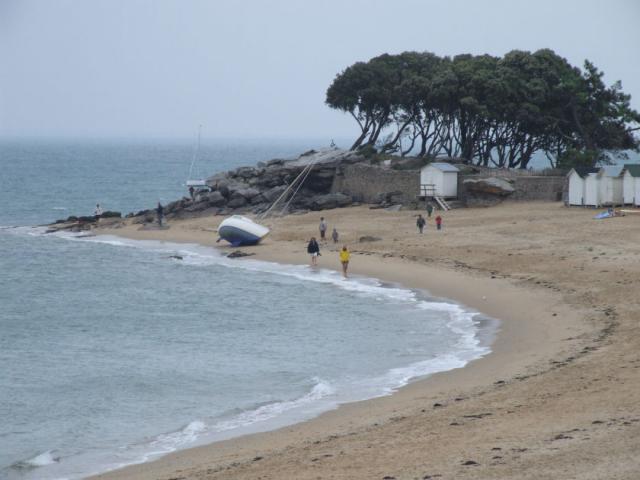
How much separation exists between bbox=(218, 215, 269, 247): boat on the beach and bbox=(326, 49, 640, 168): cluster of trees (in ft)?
55.2

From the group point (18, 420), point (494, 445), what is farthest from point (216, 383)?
point (494, 445)

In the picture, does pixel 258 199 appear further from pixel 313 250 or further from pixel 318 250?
pixel 313 250

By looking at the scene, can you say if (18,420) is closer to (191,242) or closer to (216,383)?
(216,383)

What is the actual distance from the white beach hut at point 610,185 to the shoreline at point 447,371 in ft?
43.7

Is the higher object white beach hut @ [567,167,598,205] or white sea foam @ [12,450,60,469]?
white beach hut @ [567,167,598,205]

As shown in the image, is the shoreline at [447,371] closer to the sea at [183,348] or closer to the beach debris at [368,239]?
the sea at [183,348]

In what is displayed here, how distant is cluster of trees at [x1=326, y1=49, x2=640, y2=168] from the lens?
2379 inches

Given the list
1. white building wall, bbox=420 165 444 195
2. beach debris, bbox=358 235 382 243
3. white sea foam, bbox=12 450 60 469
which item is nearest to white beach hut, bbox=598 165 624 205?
white building wall, bbox=420 165 444 195

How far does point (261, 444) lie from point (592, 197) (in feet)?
113

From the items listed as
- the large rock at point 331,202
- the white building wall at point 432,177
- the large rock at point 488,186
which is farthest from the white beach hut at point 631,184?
the large rock at point 331,202

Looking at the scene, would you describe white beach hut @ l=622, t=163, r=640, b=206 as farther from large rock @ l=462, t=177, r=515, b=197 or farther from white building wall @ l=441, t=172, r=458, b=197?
white building wall @ l=441, t=172, r=458, b=197

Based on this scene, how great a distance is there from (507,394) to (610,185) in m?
31.3

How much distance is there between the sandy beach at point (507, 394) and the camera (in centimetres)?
1557

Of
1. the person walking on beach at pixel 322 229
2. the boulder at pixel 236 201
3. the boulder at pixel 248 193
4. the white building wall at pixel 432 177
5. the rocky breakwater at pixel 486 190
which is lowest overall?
the person walking on beach at pixel 322 229
